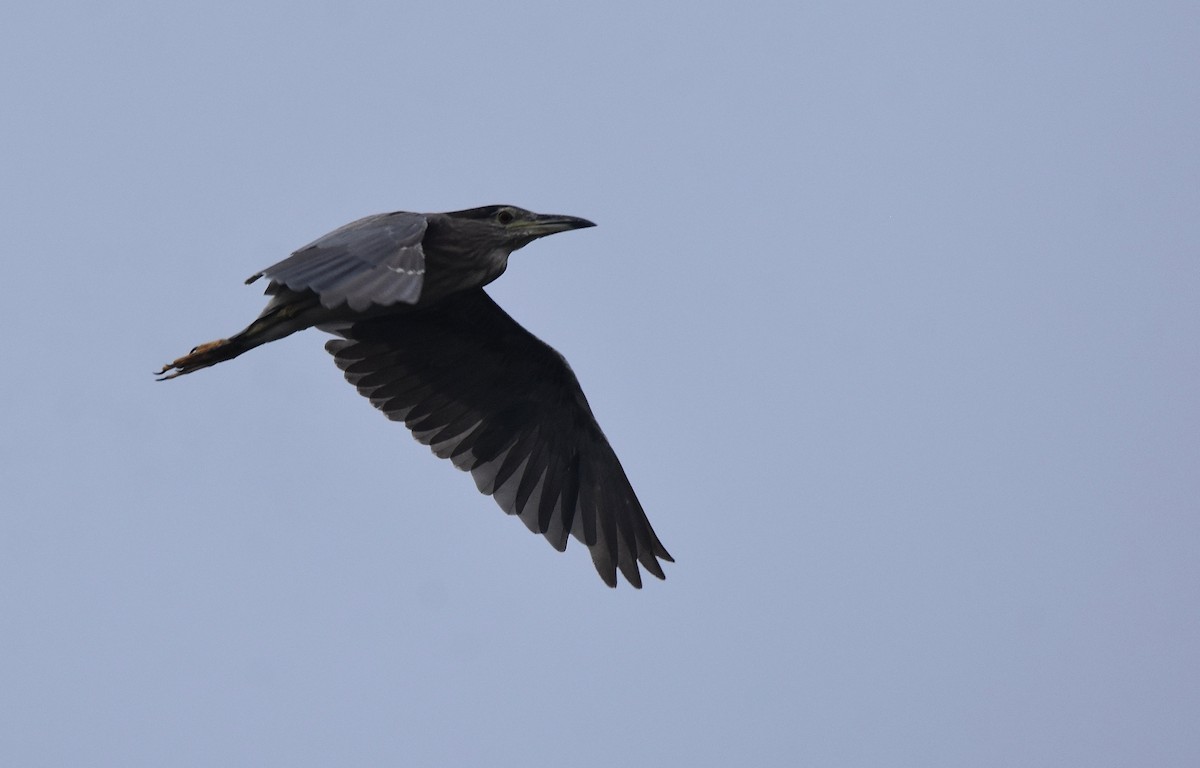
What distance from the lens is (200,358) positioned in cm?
1038

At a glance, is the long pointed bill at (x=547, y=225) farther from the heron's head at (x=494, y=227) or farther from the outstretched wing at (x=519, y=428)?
the outstretched wing at (x=519, y=428)

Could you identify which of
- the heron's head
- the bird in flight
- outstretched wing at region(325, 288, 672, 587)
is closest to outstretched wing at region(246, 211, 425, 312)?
the heron's head

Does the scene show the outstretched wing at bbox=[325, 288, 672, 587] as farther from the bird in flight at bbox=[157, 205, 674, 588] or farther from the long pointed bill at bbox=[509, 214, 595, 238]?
the long pointed bill at bbox=[509, 214, 595, 238]

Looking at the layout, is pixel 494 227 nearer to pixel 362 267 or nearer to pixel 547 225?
pixel 547 225

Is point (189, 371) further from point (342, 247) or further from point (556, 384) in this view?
point (556, 384)

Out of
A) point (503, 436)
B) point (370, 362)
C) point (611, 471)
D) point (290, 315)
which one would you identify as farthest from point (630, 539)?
point (290, 315)

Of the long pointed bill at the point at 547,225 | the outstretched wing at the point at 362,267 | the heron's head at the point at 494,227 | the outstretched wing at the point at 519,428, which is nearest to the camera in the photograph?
the outstretched wing at the point at 362,267

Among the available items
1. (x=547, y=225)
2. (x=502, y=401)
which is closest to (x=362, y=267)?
(x=547, y=225)

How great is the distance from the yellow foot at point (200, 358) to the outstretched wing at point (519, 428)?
127 centimetres

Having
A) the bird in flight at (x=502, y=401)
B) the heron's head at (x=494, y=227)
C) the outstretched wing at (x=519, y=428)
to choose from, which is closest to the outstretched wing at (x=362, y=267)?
the heron's head at (x=494, y=227)

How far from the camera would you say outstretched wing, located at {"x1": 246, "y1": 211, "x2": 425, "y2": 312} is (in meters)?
8.55

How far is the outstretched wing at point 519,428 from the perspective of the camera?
1151 centimetres

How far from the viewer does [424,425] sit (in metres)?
11.7

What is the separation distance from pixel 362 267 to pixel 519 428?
321 cm
